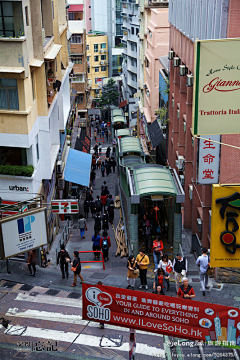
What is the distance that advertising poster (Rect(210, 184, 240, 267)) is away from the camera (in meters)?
11.5

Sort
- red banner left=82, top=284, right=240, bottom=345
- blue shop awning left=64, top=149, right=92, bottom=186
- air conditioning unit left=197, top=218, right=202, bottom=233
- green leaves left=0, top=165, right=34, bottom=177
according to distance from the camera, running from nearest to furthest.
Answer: red banner left=82, top=284, right=240, bottom=345 < green leaves left=0, top=165, right=34, bottom=177 < air conditioning unit left=197, top=218, right=202, bottom=233 < blue shop awning left=64, top=149, right=92, bottom=186

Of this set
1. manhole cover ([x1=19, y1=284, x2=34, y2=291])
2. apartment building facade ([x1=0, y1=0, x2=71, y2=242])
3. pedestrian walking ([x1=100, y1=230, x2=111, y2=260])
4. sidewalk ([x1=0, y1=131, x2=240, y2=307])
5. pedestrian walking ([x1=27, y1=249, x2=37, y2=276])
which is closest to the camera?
sidewalk ([x1=0, y1=131, x2=240, y2=307])

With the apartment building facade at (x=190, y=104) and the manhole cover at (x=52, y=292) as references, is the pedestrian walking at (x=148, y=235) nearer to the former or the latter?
the apartment building facade at (x=190, y=104)

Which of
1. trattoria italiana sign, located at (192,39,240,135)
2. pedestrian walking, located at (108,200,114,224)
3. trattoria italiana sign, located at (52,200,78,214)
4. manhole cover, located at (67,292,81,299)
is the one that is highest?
trattoria italiana sign, located at (192,39,240,135)

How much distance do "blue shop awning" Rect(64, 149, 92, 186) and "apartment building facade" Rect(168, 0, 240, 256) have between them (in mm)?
5478

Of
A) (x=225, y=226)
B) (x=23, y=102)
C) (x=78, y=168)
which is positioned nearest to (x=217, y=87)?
(x=225, y=226)

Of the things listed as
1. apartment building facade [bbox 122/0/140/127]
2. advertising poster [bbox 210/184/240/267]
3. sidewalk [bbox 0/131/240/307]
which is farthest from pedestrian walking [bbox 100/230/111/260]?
apartment building facade [bbox 122/0/140/127]

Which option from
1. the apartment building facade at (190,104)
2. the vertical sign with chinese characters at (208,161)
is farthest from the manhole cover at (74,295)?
the vertical sign with chinese characters at (208,161)

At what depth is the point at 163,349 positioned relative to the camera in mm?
12898

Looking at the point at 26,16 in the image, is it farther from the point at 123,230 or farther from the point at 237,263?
the point at 237,263

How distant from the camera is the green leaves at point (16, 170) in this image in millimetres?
19094

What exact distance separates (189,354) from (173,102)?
18.5m

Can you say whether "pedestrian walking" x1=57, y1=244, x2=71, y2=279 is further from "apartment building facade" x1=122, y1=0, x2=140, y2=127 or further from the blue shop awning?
"apartment building facade" x1=122, y1=0, x2=140, y2=127

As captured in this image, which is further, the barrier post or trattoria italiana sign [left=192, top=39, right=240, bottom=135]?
the barrier post
